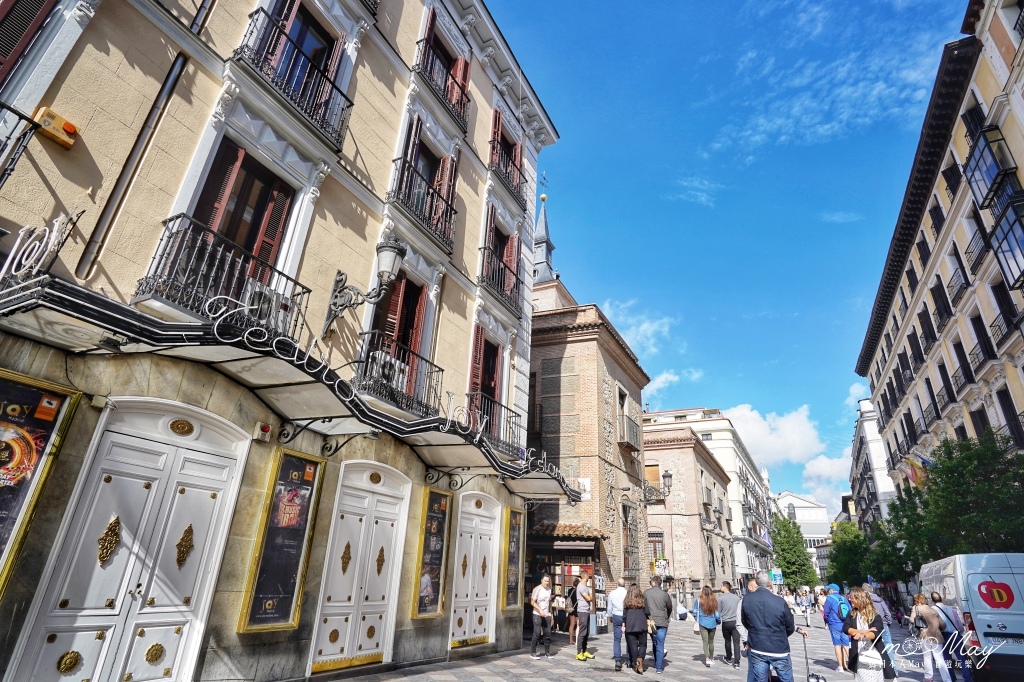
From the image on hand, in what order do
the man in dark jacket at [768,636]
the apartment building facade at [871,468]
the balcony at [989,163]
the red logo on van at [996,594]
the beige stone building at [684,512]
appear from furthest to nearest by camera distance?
the apartment building facade at [871,468] < the beige stone building at [684,512] < the balcony at [989,163] < the red logo on van at [996,594] < the man in dark jacket at [768,636]

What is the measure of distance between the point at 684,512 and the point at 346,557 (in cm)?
3073

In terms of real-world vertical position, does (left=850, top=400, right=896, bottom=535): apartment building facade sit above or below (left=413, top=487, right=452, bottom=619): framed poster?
above

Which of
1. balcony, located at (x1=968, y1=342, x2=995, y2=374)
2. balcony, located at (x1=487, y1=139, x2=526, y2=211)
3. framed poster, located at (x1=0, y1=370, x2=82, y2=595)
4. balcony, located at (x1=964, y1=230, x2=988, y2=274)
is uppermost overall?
balcony, located at (x1=964, y1=230, x2=988, y2=274)

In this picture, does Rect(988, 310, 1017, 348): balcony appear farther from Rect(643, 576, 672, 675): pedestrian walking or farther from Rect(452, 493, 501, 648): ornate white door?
Rect(452, 493, 501, 648): ornate white door

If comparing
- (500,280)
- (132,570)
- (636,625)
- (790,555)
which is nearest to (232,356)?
(132,570)

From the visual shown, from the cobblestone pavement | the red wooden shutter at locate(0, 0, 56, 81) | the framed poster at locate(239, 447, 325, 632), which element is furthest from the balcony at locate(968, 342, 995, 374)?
the red wooden shutter at locate(0, 0, 56, 81)

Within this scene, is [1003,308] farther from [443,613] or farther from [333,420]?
[333,420]

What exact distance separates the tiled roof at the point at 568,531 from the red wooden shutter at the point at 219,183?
1341cm

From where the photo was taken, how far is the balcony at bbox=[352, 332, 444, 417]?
870 cm

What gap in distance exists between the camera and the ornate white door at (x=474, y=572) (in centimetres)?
1031

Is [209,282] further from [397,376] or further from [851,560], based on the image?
[851,560]

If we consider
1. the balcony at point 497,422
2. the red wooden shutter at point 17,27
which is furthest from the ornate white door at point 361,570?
the red wooden shutter at point 17,27

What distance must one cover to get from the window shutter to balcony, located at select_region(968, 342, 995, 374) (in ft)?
79.4

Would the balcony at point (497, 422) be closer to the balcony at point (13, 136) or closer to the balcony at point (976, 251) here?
the balcony at point (13, 136)
